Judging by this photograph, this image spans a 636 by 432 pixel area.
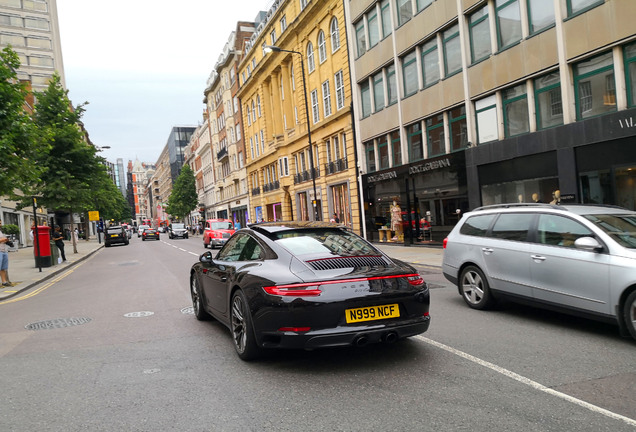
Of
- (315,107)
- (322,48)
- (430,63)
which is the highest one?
(322,48)

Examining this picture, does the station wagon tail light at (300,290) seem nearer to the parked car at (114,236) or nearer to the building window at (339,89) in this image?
the building window at (339,89)

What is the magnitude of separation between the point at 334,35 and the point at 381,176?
33.4 feet

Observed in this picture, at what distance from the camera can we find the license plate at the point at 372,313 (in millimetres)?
4441

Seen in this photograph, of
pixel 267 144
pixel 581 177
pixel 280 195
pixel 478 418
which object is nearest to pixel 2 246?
pixel 478 418

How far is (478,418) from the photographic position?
3379mm

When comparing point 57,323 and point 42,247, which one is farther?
point 42,247

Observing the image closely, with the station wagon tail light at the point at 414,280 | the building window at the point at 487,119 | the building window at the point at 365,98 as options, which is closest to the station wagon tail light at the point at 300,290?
the station wagon tail light at the point at 414,280

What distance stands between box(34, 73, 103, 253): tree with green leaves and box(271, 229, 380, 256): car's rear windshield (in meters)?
27.2

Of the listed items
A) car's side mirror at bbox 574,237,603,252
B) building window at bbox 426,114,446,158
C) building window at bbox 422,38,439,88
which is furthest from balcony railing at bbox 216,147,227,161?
car's side mirror at bbox 574,237,603,252

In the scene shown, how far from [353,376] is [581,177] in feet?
40.6

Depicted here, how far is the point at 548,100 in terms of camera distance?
49.9ft

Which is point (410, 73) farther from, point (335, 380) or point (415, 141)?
point (335, 380)

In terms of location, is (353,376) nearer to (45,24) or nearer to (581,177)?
(581,177)

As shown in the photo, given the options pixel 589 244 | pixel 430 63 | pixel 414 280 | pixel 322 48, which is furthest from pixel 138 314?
pixel 322 48
